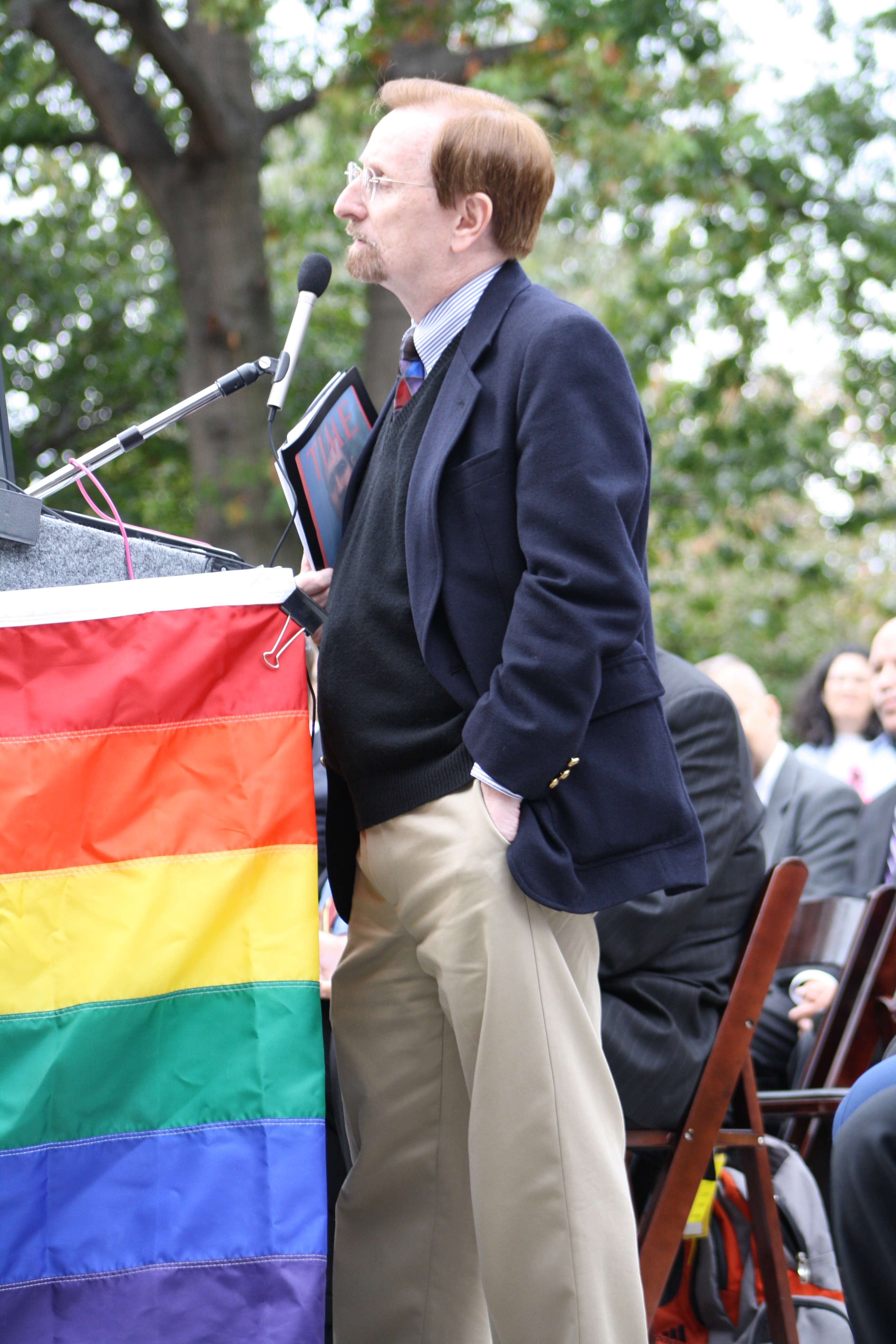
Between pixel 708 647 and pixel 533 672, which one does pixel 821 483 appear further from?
pixel 533 672

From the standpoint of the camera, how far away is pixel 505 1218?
1.76 meters

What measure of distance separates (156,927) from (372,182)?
3.66ft

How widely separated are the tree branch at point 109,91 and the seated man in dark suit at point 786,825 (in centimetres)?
426

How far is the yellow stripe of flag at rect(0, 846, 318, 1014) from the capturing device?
1.79 meters

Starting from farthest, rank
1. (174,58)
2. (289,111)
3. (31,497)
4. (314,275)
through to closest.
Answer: (289,111), (174,58), (314,275), (31,497)

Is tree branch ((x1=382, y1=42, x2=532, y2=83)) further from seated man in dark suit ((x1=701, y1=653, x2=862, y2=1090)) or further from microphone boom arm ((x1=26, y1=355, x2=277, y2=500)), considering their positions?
microphone boom arm ((x1=26, y1=355, x2=277, y2=500))

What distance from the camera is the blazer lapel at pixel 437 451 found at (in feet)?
5.85

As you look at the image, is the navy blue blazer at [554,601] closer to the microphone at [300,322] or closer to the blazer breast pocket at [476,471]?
the blazer breast pocket at [476,471]

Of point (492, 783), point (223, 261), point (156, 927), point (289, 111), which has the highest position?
point (289, 111)

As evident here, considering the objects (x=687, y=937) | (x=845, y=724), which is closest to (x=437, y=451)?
(x=687, y=937)

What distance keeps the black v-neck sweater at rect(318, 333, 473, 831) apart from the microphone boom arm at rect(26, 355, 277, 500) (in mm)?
292

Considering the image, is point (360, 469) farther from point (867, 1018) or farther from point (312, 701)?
point (867, 1018)

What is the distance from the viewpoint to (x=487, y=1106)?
178 cm

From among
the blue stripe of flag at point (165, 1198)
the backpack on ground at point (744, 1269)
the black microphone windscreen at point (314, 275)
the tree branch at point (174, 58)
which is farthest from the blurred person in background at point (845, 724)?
the tree branch at point (174, 58)
